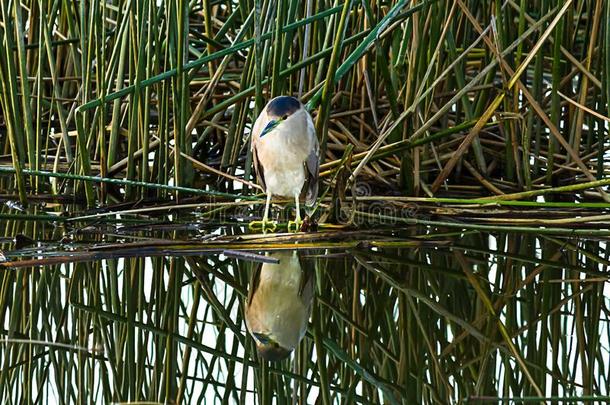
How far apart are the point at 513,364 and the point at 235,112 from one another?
2845 mm

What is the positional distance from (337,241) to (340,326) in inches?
38.5

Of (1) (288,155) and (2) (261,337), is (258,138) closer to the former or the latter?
(1) (288,155)

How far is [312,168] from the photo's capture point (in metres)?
4.60

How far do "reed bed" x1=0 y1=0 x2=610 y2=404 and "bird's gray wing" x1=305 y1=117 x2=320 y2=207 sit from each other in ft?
0.34

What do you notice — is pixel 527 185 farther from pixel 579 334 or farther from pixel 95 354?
pixel 95 354

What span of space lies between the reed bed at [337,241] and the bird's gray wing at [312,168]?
0.10m

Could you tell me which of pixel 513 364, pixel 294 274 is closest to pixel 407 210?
pixel 294 274

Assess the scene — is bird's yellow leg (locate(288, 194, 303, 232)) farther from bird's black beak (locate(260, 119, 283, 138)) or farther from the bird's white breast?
bird's black beak (locate(260, 119, 283, 138))

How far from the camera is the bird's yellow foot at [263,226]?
15.0 feet

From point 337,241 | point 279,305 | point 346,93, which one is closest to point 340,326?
point 279,305

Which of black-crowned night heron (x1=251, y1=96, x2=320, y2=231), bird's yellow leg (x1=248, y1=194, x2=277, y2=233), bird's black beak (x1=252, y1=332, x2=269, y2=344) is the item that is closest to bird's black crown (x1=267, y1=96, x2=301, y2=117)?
black-crowned night heron (x1=251, y1=96, x2=320, y2=231)

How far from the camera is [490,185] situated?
17.7 feet

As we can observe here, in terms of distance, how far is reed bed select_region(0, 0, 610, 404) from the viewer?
2.99 meters

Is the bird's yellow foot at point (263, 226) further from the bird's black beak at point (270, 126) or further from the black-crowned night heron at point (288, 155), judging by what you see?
the bird's black beak at point (270, 126)
